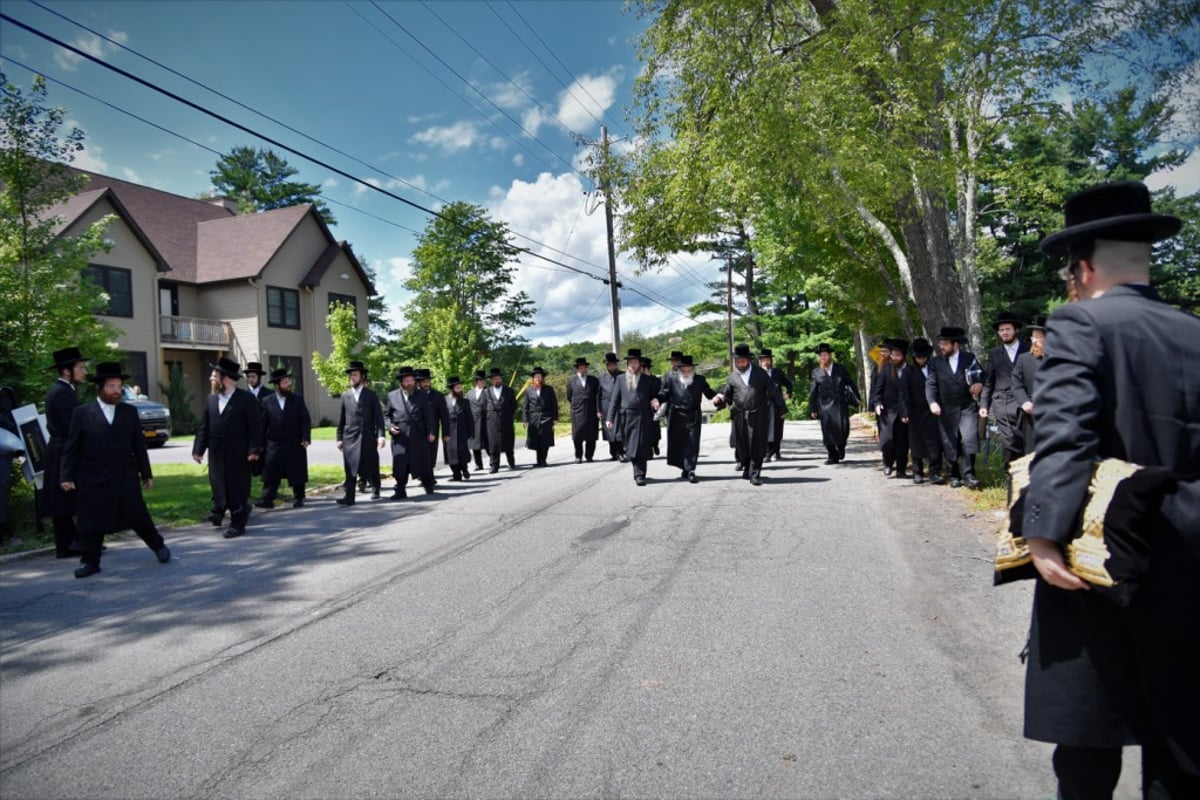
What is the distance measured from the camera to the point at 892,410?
11805 millimetres

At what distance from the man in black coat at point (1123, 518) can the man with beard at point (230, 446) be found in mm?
9055

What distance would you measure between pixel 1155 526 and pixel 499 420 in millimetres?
15363

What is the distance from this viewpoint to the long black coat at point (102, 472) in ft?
23.6

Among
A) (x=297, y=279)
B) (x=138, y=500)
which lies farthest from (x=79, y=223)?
(x=138, y=500)

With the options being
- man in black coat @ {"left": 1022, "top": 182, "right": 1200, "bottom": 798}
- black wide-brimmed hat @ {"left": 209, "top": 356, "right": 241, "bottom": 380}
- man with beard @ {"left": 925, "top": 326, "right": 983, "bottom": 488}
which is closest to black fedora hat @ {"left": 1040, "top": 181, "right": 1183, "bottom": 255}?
man in black coat @ {"left": 1022, "top": 182, "right": 1200, "bottom": 798}

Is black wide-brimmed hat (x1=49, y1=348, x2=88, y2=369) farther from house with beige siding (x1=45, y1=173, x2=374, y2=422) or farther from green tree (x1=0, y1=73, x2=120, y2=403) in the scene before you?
house with beige siding (x1=45, y1=173, x2=374, y2=422)

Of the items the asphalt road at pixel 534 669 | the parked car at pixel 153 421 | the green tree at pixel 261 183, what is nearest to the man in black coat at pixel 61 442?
the asphalt road at pixel 534 669

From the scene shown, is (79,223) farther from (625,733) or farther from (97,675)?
(625,733)

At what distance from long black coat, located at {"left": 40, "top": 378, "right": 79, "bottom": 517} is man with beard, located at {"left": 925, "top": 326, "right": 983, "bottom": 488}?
10.8 meters

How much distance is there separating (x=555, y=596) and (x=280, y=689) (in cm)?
213

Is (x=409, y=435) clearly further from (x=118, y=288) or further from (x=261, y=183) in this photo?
(x=261, y=183)

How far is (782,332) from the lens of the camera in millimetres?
44125

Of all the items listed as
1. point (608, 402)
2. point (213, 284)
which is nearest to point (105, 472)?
point (608, 402)

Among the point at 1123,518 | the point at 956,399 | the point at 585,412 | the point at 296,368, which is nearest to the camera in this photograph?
the point at 1123,518
